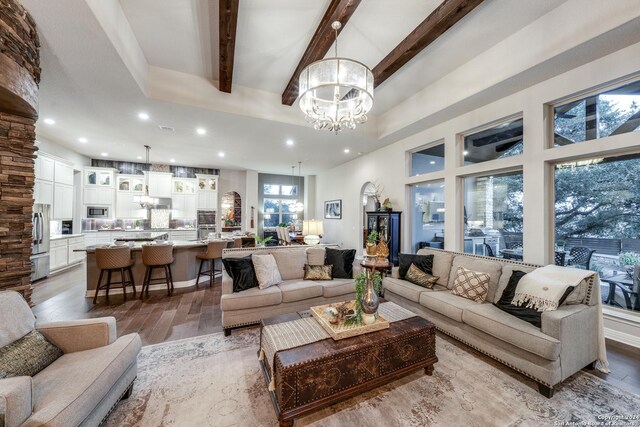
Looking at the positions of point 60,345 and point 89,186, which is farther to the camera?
point 89,186

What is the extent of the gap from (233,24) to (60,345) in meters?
3.30

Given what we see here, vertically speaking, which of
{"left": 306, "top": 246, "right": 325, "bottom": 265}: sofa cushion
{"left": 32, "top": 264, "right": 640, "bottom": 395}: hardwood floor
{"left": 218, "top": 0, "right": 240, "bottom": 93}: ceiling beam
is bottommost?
{"left": 32, "top": 264, "right": 640, "bottom": 395}: hardwood floor

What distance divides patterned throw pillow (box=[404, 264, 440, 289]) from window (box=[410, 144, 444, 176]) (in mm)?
2590

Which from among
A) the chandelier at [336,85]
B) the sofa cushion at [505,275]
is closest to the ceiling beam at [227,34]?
the chandelier at [336,85]

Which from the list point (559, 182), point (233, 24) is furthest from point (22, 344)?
point (559, 182)

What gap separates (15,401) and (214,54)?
395 cm

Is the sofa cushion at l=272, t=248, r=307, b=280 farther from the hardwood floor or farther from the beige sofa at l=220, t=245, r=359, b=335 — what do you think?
the hardwood floor

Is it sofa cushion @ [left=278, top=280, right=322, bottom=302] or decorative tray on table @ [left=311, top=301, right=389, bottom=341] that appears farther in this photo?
sofa cushion @ [left=278, top=280, right=322, bottom=302]

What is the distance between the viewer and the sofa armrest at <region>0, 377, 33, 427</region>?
41.1 inches

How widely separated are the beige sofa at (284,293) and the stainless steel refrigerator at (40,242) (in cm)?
474

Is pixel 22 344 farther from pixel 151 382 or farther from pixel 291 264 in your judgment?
pixel 291 264

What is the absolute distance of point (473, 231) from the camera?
14.6ft

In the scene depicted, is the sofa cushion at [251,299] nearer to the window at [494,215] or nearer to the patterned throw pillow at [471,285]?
the patterned throw pillow at [471,285]

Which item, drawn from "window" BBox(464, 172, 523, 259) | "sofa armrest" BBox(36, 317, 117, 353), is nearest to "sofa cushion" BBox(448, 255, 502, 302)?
"window" BBox(464, 172, 523, 259)
